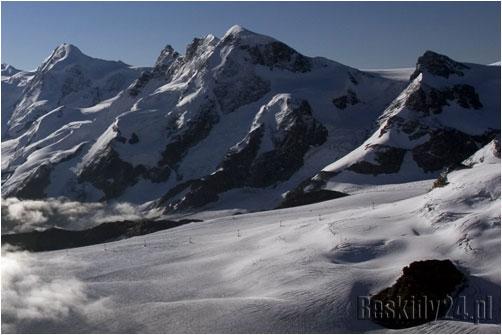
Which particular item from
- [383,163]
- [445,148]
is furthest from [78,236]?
[445,148]

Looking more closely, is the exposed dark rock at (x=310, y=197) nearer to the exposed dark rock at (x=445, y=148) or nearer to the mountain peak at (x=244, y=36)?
the exposed dark rock at (x=445, y=148)

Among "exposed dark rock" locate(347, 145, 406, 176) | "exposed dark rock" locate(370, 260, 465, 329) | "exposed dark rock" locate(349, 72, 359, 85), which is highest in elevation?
"exposed dark rock" locate(349, 72, 359, 85)

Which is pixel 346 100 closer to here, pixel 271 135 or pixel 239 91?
pixel 271 135

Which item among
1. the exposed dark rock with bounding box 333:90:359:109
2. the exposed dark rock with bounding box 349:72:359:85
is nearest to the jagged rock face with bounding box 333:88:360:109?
the exposed dark rock with bounding box 333:90:359:109

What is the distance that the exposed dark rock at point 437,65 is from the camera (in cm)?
16312

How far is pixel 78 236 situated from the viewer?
129 metres

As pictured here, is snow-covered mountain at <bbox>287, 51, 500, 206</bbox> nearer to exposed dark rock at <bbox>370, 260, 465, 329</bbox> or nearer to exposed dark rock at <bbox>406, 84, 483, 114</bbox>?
exposed dark rock at <bbox>406, 84, 483, 114</bbox>

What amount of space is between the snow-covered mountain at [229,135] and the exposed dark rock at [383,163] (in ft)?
67.1

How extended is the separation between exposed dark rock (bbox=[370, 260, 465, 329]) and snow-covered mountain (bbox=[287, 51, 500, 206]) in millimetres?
68402

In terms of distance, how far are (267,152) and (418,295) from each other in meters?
111

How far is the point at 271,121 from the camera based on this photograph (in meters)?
159

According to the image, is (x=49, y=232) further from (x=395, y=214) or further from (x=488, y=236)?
(x=488, y=236)

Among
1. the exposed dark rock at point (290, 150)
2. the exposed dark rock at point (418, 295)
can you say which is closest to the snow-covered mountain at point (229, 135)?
the exposed dark rock at point (290, 150)

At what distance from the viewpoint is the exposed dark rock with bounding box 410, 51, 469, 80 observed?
163125mm
